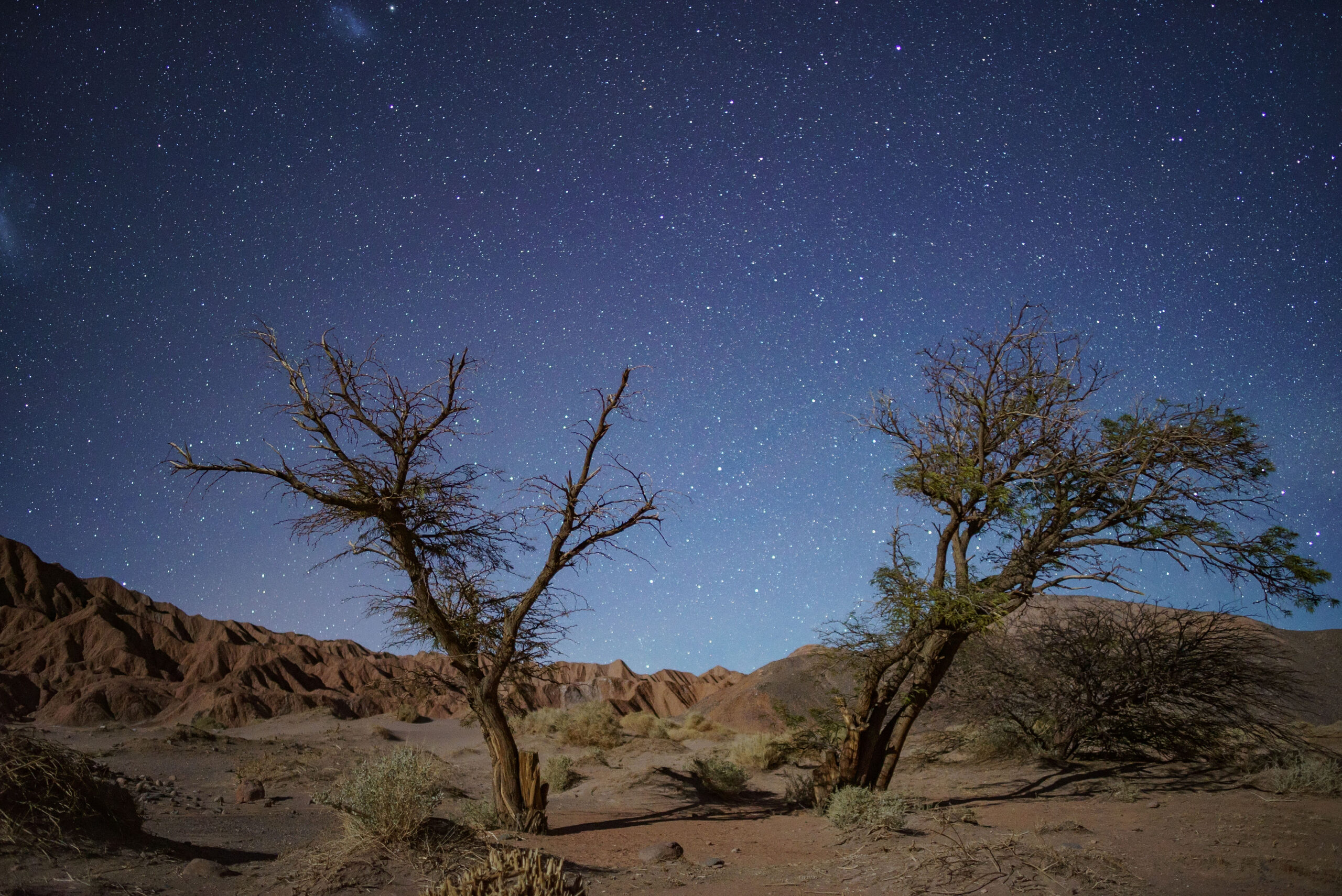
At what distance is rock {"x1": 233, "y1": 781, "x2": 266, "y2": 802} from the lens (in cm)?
1279

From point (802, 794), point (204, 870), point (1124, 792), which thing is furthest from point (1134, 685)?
point (204, 870)

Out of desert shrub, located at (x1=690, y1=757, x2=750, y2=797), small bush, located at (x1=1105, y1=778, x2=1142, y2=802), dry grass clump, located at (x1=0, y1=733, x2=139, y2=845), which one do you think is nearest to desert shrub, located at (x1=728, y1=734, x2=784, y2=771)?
desert shrub, located at (x1=690, y1=757, x2=750, y2=797)

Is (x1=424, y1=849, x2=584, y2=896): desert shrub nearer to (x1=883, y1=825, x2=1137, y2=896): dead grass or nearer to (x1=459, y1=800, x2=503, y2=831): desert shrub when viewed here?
(x1=883, y1=825, x2=1137, y2=896): dead grass

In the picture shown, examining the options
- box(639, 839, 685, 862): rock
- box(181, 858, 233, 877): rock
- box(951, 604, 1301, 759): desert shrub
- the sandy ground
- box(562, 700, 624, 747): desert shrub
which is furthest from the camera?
box(562, 700, 624, 747): desert shrub

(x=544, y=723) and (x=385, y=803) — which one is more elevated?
(x=385, y=803)

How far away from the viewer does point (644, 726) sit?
28672 millimetres

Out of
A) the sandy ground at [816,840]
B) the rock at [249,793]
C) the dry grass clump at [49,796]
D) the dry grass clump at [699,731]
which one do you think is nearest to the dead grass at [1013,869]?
the sandy ground at [816,840]

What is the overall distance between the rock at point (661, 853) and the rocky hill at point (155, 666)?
1898cm

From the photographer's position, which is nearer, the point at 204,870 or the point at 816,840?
the point at 204,870

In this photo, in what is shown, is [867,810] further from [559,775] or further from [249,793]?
[249,793]

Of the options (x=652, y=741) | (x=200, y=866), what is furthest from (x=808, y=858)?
(x=652, y=741)

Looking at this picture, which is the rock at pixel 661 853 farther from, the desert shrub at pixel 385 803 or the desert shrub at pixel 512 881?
the desert shrub at pixel 512 881

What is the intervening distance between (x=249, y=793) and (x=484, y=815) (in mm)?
5672

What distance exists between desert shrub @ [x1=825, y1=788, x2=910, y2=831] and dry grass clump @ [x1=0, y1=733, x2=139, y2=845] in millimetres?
8990
